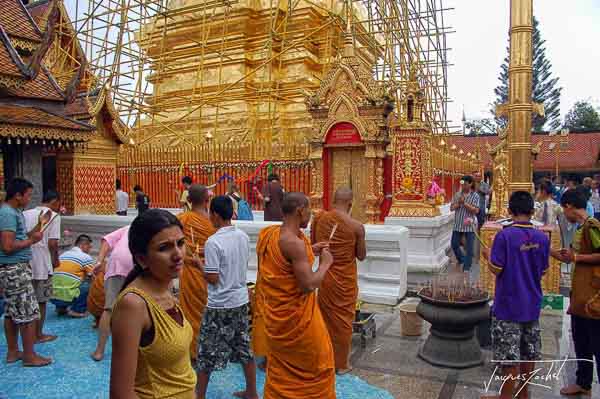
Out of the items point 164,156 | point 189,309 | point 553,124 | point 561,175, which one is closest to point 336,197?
point 189,309

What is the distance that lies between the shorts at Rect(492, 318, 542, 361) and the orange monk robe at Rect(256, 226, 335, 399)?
141 cm

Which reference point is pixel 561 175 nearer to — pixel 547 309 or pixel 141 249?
pixel 547 309

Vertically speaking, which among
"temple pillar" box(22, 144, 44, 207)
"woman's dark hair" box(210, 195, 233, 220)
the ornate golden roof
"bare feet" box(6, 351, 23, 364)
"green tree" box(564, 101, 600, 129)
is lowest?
"bare feet" box(6, 351, 23, 364)

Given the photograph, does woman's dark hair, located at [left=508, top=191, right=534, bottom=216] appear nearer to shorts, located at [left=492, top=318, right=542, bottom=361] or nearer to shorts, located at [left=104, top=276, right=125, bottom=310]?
shorts, located at [left=492, top=318, right=542, bottom=361]

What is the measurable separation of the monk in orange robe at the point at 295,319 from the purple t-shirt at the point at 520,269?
4.72 ft

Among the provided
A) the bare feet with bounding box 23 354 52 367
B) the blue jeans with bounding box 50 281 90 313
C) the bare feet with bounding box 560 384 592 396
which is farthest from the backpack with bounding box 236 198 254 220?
the bare feet with bounding box 560 384 592 396

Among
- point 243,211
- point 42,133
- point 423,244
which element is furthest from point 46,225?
point 423,244

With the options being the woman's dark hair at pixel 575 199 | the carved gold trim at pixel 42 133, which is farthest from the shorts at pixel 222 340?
the carved gold trim at pixel 42 133

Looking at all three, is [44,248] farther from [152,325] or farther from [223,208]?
[152,325]

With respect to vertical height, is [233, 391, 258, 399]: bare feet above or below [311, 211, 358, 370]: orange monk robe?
below

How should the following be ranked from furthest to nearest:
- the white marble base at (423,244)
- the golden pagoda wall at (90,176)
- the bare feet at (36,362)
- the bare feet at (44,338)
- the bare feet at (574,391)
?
the golden pagoda wall at (90,176)
the white marble base at (423,244)
the bare feet at (44,338)
the bare feet at (36,362)
the bare feet at (574,391)

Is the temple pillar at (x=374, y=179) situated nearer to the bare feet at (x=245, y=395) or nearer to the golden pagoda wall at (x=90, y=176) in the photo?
the golden pagoda wall at (x=90, y=176)

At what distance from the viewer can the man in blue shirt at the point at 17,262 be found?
4.50 metres

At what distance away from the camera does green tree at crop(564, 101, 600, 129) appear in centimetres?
4612
